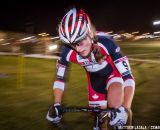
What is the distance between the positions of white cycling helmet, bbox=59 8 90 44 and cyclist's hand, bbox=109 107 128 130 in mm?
958

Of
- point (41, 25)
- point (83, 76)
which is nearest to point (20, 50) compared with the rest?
point (83, 76)

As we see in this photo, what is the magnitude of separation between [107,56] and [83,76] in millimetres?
8975

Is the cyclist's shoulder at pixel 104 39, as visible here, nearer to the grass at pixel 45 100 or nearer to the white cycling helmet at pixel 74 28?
the white cycling helmet at pixel 74 28

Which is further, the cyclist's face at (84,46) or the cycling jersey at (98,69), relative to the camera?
the cycling jersey at (98,69)

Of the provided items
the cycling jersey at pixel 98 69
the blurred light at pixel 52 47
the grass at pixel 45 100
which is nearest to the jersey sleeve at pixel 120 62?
the cycling jersey at pixel 98 69

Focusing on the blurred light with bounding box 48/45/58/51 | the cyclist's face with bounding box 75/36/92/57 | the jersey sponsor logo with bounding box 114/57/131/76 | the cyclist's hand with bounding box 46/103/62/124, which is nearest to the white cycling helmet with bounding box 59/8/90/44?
the cyclist's face with bounding box 75/36/92/57

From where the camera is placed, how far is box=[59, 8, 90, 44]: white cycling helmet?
3320 mm

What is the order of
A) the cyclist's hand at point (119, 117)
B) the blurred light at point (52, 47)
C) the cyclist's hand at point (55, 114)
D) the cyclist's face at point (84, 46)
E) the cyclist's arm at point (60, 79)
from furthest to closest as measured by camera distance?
1. the blurred light at point (52, 47)
2. the cyclist's arm at point (60, 79)
3. the cyclist's face at point (84, 46)
4. the cyclist's hand at point (55, 114)
5. the cyclist's hand at point (119, 117)

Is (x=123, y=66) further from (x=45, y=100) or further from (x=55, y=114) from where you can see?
(x=45, y=100)

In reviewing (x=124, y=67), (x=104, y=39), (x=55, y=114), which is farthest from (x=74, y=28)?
(x=55, y=114)

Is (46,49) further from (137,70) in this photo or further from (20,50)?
(137,70)

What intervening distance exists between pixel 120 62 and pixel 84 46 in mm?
481

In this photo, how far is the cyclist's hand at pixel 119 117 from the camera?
9.36 feet

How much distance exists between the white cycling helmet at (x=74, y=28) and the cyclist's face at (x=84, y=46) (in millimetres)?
86
